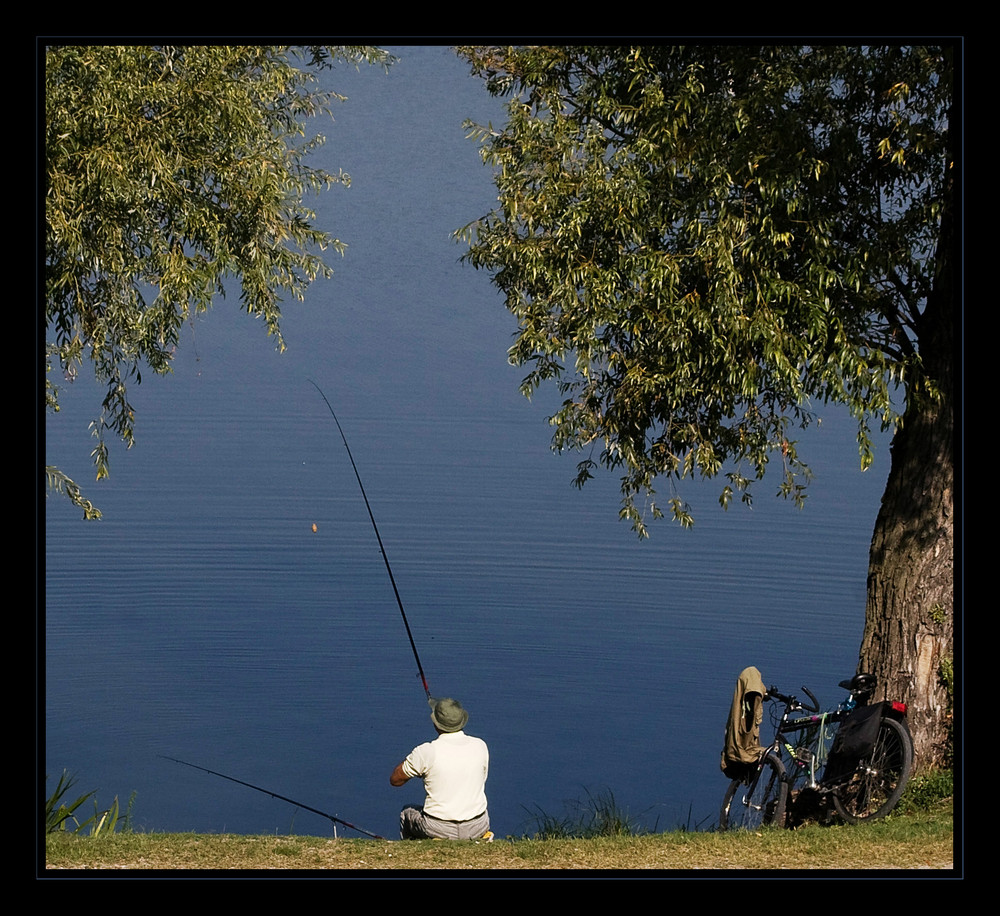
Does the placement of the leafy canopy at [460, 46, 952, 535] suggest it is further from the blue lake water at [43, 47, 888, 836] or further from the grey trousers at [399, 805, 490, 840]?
the blue lake water at [43, 47, 888, 836]

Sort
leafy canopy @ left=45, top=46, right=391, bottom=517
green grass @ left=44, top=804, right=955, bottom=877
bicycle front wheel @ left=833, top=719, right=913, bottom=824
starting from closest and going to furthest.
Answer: green grass @ left=44, top=804, right=955, bottom=877 → bicycle front wheel @ left=833, top=719, right=913, bottom=824 → leafy canopy @ left=45, top=46, right=391, bottom=517

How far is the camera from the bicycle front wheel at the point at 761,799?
7945mm

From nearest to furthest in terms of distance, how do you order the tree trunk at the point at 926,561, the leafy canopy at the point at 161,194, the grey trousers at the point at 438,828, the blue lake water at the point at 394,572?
the grey trousers at the point at 438,828, the leafy canopy at the point at 161,194, the tree trunk at the point at 926,561, the blue lake water at the point at 394,572

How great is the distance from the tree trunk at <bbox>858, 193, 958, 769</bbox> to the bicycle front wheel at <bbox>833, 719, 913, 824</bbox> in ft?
3.52

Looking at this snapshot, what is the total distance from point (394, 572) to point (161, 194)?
80.0 feet

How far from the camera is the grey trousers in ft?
22.9

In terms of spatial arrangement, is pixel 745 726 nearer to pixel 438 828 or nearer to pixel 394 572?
pixel 438 828

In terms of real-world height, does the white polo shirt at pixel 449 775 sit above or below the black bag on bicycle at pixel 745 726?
below

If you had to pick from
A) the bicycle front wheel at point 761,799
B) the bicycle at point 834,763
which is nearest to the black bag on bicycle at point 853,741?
the bicycle at point 834,763

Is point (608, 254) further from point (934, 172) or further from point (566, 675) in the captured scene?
point (566, 675)

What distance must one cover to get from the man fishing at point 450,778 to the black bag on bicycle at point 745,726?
1762mm

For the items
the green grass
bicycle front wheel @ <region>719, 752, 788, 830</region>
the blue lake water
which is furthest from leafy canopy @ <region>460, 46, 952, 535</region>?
the blue lake water

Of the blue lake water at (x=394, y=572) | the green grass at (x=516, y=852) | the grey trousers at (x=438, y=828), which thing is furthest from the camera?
the blue lake water at (x=394, y=572)

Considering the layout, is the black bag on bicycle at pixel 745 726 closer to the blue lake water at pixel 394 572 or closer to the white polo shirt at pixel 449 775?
the white polo shirt at pixel 449 775
